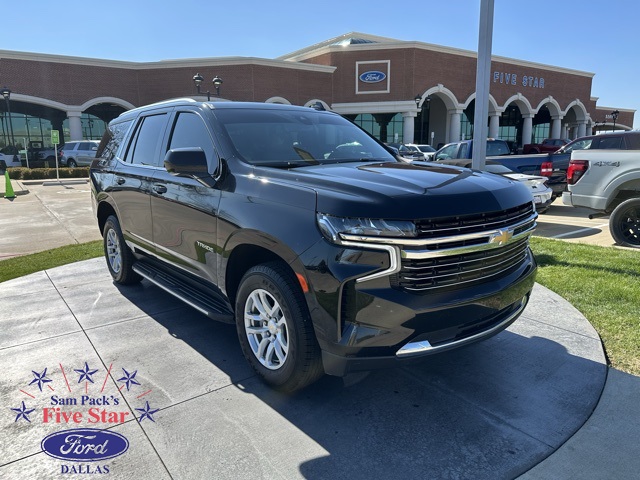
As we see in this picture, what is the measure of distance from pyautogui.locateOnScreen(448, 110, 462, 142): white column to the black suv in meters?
46.9

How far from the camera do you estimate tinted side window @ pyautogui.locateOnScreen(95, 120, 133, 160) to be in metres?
5.44

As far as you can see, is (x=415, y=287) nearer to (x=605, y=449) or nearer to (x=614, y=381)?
(x=605, y=449)

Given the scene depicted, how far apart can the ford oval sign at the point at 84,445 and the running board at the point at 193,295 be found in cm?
107

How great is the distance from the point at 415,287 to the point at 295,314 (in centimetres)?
74

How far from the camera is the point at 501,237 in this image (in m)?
2.87

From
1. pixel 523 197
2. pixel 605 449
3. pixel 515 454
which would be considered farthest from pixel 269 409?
pixel 523 197

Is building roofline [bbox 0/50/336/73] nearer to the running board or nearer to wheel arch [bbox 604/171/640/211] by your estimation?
wheel arch [bbox 604/171/640/211]

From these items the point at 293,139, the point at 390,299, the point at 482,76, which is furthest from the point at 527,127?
the point at 390,299

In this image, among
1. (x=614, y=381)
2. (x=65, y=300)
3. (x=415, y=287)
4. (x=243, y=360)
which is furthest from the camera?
(x=65, y=300)

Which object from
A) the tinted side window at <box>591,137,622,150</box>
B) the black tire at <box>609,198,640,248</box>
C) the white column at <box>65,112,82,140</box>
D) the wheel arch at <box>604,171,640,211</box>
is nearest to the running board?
the black tire at <box>609,198,640,248</box>

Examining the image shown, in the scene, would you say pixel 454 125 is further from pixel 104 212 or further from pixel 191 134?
pixel 191 134

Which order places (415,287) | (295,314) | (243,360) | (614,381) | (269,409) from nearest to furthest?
(415,287), (295,314), (269,409), (614,381), (243,360)

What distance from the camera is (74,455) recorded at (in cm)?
264

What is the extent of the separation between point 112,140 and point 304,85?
128 ft
